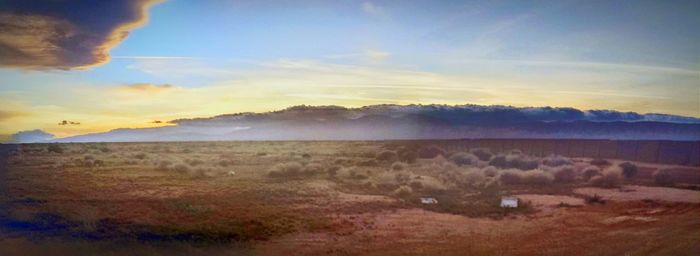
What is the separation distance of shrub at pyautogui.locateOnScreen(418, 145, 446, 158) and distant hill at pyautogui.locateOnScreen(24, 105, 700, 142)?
13 centimetres

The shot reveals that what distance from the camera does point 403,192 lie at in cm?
669

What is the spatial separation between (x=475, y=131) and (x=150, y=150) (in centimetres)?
361

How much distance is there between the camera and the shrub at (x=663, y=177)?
710cm

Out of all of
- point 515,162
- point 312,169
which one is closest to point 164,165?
point 312,169

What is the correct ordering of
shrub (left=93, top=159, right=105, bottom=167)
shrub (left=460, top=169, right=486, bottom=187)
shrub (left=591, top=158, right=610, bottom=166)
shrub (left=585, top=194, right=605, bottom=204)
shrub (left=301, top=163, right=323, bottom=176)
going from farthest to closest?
shrub (left=591, top=158, right=610, bottom=166) < shrub (left=585, top=194, right=605, bottom=204) < shrub (left=460, top=169, right=486, bottom=187) < shrub (left=301, top=163, right=323, bottom=176) < shrub (left=93, top=159, right=105, bottom=167)

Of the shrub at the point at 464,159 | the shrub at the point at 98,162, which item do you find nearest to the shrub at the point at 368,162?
the shrub at the point at 464,159

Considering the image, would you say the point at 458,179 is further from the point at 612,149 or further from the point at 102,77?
the point at 102,77

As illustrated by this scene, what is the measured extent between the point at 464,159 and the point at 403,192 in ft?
2.64

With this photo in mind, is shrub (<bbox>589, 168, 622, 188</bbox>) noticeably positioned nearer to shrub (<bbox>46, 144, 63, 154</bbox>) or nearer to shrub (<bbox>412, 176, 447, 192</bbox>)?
shrub (<bbox>412, 176, 447, 192</bbox>)

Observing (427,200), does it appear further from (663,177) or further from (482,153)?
(663,177)

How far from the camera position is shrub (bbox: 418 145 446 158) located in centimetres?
681

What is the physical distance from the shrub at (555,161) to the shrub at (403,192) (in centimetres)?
159

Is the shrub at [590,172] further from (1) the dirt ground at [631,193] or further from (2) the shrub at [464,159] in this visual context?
(2) the shrub at [464,159]

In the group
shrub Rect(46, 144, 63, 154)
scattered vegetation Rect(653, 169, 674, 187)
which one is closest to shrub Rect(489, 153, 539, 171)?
scattered vegetation Rect(653, 169, 674, 187)
